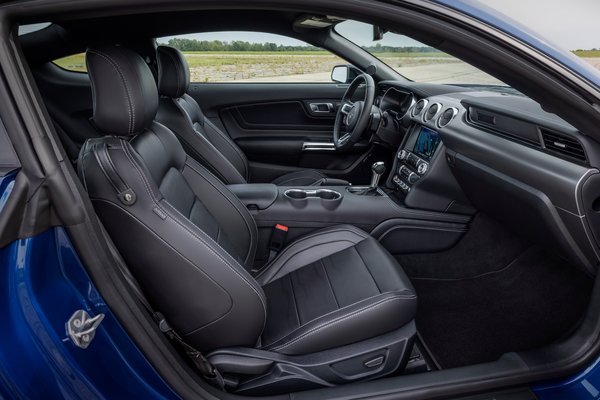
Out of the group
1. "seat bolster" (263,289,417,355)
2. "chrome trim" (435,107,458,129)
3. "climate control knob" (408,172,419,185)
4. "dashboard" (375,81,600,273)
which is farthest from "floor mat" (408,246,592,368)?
"chrome trim" (435,107,458,129)

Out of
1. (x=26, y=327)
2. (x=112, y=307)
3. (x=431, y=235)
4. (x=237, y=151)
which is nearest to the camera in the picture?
(x=26, y=327)

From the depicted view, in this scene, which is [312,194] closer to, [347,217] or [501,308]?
[347,217]

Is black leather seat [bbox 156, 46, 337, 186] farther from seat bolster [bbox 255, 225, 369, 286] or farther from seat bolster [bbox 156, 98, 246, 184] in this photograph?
seat bolster [bbox 255, 225, 369, 286]

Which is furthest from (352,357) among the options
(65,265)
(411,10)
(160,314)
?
(411,10)

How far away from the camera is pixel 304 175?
2961 mm

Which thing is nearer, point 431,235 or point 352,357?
point 352,357

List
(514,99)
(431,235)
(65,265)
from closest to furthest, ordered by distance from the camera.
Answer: (65,265) < (514,99) < (431,235)

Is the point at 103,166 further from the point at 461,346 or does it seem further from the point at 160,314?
the point at 461,346

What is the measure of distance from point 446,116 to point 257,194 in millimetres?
900

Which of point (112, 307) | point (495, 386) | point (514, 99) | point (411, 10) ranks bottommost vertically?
point (495, 386)

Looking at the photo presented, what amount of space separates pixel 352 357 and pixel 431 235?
0.96 meters

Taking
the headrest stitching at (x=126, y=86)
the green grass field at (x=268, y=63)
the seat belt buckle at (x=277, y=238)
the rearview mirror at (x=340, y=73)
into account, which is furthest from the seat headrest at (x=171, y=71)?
the rearview mirror at (x=340, y=73)

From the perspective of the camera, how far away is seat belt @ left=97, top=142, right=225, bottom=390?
111 cm

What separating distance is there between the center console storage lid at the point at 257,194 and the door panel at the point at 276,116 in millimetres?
1127
